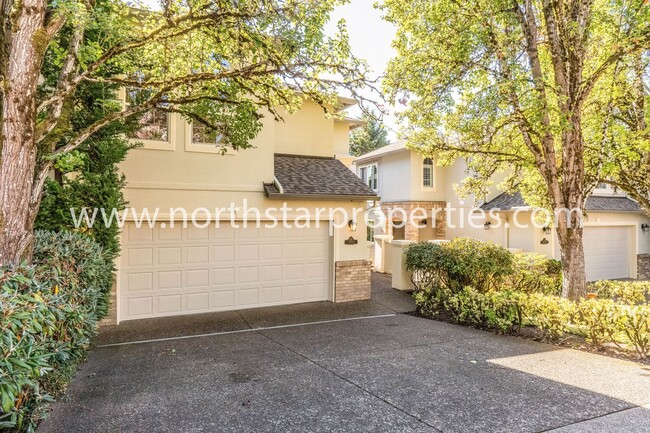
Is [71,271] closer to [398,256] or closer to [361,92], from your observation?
[361,92]

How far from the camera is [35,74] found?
4.14m

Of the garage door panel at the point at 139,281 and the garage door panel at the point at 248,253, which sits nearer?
the garage door panel at the point at 139,281

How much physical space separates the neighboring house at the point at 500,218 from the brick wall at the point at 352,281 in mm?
4619

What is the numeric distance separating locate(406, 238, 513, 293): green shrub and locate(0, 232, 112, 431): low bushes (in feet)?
25.4

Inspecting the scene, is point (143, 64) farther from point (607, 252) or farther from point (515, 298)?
point (607, 252)

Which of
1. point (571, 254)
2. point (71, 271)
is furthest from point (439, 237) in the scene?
point (71, 271)

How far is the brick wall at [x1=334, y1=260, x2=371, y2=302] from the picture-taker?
10.7 metres

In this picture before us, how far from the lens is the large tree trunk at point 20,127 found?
3.90m

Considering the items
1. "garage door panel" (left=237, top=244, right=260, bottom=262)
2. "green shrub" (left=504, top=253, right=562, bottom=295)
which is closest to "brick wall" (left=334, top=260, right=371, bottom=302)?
"garage door panel" (left=237, top=244, right=260, bottom=262)

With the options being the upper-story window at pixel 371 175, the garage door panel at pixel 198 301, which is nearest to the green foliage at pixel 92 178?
the garage door panel at pixel 198 301

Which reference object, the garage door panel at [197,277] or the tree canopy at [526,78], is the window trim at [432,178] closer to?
the tree canopy at [526,78]

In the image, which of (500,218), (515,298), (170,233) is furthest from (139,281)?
(500,218)

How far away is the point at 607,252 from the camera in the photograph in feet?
51.9

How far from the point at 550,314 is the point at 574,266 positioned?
214 centimetres
